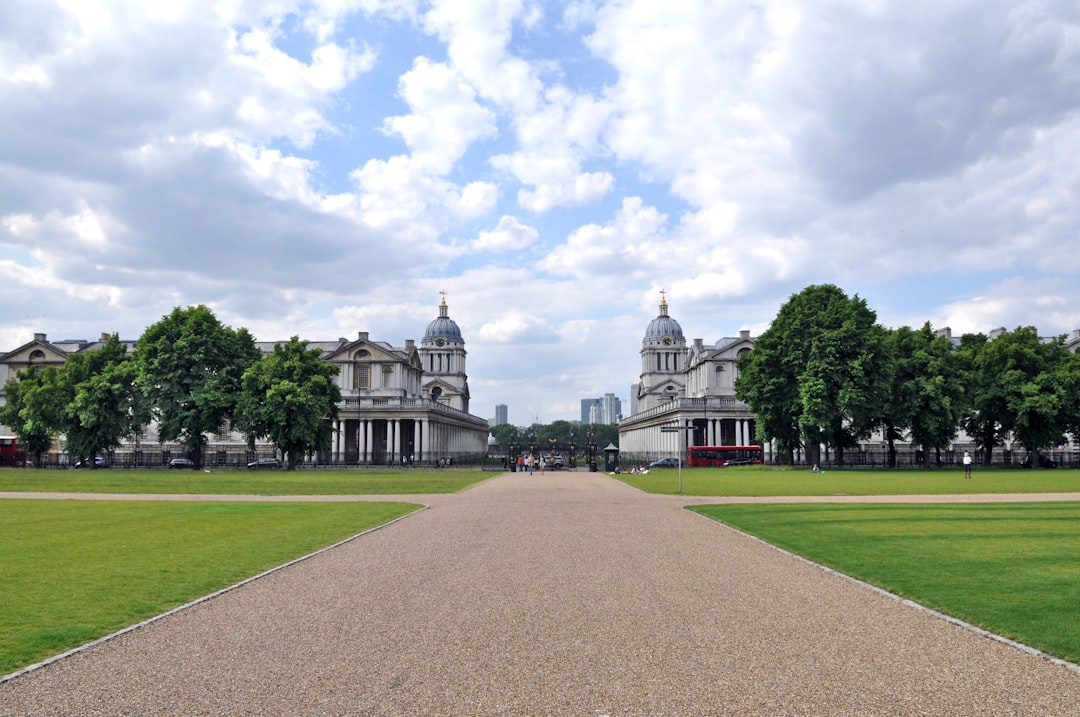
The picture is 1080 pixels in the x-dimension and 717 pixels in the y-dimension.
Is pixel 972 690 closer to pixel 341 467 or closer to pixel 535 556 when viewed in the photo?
pixel 535 556

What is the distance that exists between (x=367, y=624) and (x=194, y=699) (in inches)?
125

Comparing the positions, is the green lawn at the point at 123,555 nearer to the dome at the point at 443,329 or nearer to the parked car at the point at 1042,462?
the parked car at the point at 1042,462

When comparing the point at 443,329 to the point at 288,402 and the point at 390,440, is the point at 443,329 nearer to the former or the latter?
the point at 390,440

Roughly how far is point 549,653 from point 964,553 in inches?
428

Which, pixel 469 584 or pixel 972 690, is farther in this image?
pixel 469 584

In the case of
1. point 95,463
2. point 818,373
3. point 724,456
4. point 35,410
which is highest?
point 818,373

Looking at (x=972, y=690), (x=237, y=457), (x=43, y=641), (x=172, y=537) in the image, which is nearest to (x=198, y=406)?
(x=237, y=457)

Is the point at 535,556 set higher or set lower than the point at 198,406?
A: lower

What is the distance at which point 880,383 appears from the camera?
65.4 meters

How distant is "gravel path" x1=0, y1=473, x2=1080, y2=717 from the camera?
7125mm

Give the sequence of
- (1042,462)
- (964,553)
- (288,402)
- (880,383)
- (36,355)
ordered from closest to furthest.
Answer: (964,553) < (880,383) < (288,402) < (1042,462) < (36,355)

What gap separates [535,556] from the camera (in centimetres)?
1667

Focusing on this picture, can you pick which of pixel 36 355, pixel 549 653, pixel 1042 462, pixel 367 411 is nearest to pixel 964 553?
pixel 549 653

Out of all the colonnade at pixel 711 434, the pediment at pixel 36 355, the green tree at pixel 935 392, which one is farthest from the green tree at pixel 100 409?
the green tree at pixel 935 392
